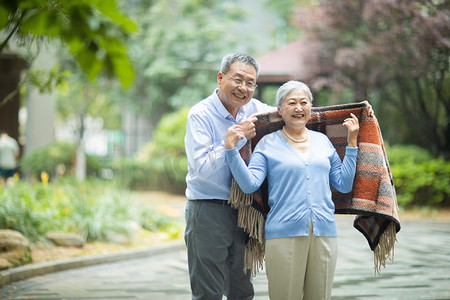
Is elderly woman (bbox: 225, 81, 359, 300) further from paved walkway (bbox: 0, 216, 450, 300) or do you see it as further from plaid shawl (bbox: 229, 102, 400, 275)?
paved walkway (bbox: 0, 216, 450, 300)

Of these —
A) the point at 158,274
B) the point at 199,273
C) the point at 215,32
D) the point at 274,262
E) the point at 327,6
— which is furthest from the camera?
the point at 215,32

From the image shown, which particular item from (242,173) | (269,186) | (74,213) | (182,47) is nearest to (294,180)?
(269,186)

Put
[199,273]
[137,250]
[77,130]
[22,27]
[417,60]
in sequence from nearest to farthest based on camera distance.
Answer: [22,27] < [199,273] < [137,250] < [417,60] < [77,130]

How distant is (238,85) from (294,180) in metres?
0.71

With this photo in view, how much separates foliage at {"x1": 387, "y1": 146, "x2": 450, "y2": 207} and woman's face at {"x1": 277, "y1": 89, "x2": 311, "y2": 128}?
9.93 meters

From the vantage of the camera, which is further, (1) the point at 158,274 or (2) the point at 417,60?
(2) the point at 417,60

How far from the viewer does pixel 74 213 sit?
9.52m

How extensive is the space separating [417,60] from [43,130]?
12.1m

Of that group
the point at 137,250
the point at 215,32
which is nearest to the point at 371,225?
the point at 137,250

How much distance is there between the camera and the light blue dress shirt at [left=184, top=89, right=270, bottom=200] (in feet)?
11.7

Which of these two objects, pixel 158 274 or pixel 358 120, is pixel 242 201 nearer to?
pixel 358 120

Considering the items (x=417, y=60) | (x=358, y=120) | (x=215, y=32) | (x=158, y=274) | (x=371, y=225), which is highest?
(x=215, y=32)

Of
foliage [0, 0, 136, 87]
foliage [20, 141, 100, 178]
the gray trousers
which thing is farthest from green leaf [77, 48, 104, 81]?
foliage [20, 141, 100, 178]

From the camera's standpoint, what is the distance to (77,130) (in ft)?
58.7
